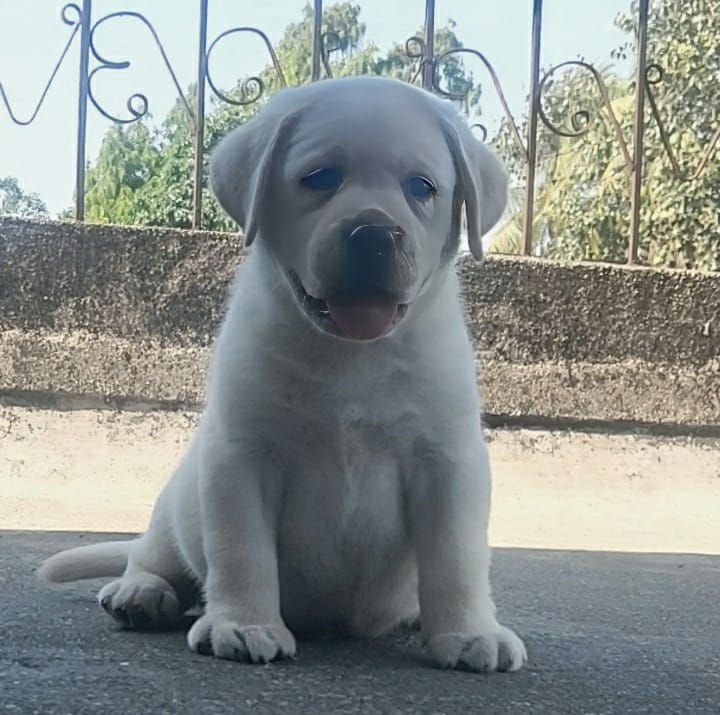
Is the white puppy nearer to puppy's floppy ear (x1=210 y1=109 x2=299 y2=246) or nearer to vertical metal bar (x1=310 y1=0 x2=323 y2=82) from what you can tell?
puppy's floppy ear (x1=210 y1=109 x2=299 y2=246)

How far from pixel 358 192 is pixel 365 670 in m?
0.63

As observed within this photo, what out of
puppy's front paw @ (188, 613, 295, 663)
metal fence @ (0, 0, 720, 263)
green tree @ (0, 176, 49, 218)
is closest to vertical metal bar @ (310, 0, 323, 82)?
metal fence @ (0, 0, 720, 263)

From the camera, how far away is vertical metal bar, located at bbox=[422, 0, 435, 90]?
13.0 feet

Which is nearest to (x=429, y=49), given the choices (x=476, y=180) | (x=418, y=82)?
(x=418, y=82)

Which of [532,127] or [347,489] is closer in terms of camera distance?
[347,489]

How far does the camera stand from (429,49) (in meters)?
3.97

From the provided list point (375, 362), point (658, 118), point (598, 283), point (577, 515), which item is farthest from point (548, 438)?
point (375, 362)

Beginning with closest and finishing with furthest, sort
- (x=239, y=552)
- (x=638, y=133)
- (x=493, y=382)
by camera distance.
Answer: (x=239, y=552), (x=493, y=382), (x=638, y=133)

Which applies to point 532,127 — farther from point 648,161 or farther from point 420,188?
point 420,188

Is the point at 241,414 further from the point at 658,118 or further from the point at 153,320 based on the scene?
the point at 658,118

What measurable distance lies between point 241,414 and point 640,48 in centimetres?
298

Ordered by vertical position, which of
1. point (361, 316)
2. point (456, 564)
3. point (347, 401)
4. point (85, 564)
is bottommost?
point (85, 564)

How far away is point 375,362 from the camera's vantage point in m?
1.70

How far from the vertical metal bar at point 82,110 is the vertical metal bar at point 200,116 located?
361 mm
